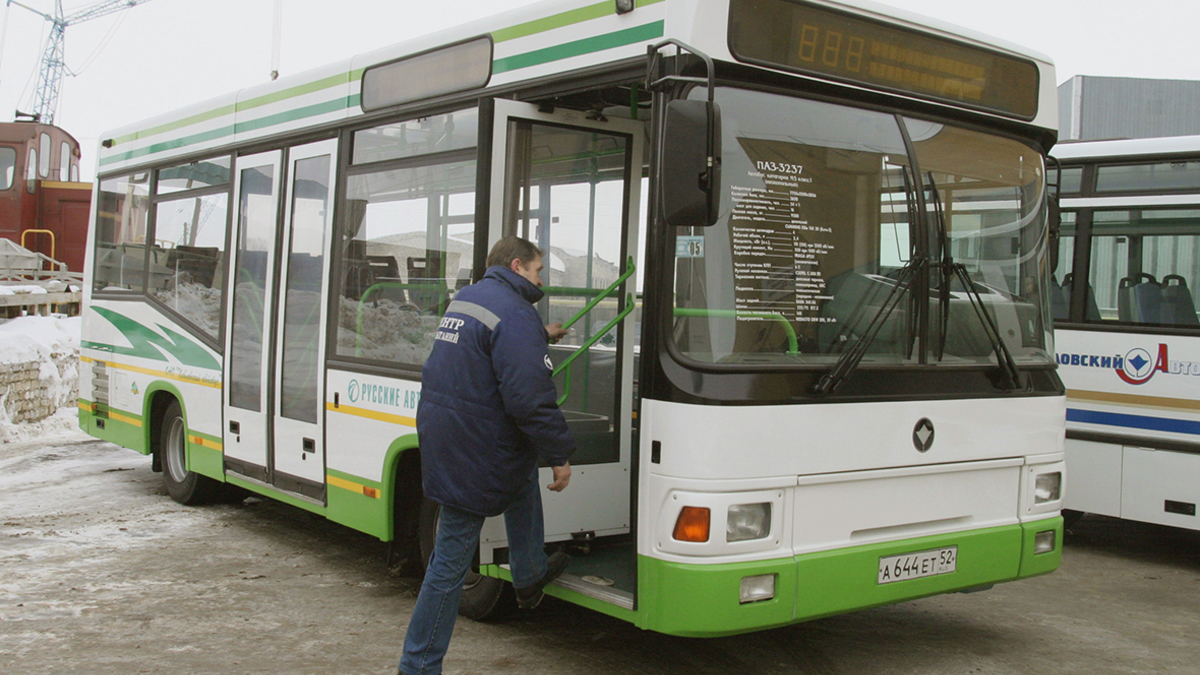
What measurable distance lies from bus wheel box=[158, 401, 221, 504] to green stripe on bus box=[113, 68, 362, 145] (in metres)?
2.20

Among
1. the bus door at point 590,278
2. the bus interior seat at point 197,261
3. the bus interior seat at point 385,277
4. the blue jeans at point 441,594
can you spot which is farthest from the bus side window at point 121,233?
the blue jeans at point 441,594

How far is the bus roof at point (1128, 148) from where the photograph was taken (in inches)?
305

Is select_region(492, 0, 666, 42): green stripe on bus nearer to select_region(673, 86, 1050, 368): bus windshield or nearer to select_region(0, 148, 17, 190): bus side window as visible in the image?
select_region(673, 86, 1050, 368): bus windshield

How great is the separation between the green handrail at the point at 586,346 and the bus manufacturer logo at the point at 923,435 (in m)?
1.41

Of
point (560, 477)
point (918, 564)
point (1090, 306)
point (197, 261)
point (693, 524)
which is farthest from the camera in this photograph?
point (197, 261)

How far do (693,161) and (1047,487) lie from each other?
100 inches

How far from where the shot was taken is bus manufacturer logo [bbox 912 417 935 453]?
15.4 ft

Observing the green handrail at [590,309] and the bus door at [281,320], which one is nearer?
the green handrail at [590,309]

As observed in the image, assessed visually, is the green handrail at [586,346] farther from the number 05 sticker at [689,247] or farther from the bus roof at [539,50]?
the bus roof at [539,50]

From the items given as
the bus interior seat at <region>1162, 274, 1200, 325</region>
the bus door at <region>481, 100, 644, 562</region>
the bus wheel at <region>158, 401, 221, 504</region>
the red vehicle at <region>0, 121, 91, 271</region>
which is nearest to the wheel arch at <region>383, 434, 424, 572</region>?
the bus door at <region>481, 100, 644, 562</region>

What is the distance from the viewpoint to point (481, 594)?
18.7 feet

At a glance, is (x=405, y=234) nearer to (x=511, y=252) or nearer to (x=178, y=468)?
(x=511, y=252)

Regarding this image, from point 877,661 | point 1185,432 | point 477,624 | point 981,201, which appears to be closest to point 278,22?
point 477,624

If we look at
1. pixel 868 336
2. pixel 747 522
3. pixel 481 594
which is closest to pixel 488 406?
pixel 747 522
